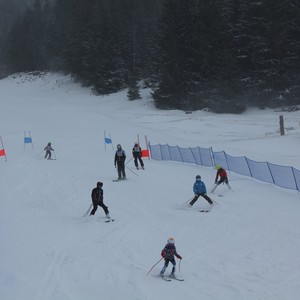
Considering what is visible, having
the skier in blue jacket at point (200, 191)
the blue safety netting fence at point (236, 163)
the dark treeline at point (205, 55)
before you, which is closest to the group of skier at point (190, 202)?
the skier in blue jacket at point (200, 191)

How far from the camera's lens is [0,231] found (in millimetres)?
15266

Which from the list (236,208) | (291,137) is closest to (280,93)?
(291,137)

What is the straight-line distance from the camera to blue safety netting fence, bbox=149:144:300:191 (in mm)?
20344

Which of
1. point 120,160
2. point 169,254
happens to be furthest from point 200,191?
point 169,254

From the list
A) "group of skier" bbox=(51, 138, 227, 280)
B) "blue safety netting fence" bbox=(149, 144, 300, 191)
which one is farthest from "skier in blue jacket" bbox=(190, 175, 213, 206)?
"blue safety netting fence" bbox=(149, 144, 300, 191)

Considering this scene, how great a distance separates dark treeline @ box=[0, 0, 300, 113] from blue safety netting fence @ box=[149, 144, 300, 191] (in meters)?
22.4

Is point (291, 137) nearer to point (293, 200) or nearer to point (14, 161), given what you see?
point (293, 200)

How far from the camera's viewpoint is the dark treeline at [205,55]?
52375 mm

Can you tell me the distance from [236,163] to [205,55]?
32.5 m

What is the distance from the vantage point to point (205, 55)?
5519cm

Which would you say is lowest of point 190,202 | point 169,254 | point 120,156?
point 190,202

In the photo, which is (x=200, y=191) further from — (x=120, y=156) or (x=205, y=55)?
(x=205, y=55)

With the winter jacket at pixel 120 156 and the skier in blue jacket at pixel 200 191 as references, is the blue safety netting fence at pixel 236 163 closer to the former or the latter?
the skier in blue jacket at pixel 200 191

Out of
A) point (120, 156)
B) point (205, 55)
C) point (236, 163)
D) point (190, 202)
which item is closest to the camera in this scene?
point (190, 202)
